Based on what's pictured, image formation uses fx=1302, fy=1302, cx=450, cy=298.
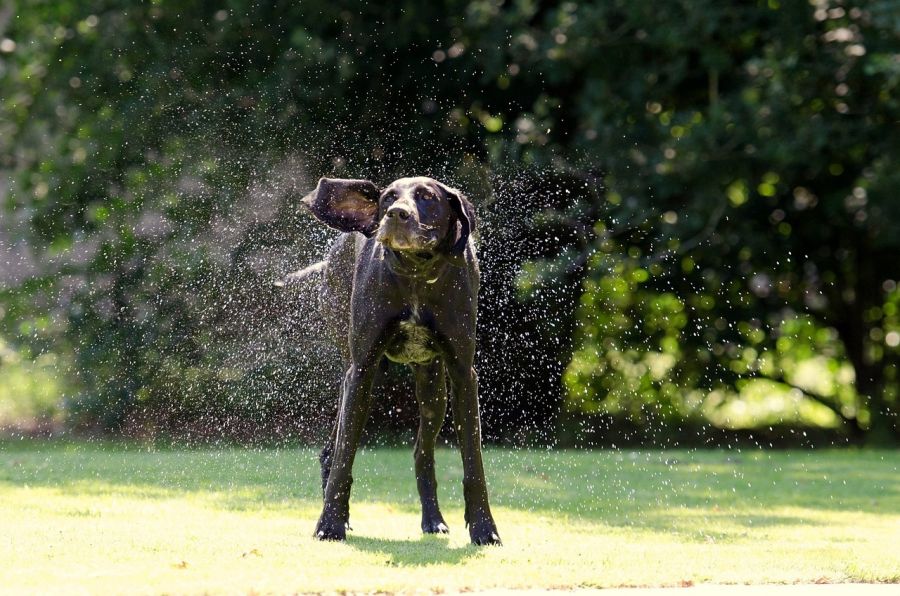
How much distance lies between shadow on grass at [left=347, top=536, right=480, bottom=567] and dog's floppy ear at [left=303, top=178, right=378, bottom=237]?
1.39 m

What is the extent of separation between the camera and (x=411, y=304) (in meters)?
5.77

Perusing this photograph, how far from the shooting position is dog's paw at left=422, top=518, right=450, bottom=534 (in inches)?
249

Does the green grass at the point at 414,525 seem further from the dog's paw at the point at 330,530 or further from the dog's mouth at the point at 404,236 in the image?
the dog's mouth at the point at 404,236

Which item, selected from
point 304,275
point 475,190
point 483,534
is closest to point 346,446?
point 483,534

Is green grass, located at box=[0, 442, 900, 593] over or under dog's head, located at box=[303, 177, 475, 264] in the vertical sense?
under

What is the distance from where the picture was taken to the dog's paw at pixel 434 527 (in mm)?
6328

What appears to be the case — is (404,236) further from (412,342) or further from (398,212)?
(412,342)

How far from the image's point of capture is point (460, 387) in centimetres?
591

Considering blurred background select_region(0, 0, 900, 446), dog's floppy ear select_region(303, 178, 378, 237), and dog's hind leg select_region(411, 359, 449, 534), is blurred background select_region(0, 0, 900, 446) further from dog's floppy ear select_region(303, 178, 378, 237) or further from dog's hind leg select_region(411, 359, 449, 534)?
dog's floppy ear select_region(303, 178, 378, 237)

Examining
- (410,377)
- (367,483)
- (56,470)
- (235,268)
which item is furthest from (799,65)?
(56,470)

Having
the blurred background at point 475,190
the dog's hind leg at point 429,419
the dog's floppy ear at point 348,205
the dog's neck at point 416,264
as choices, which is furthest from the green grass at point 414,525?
the blurred background at point 475,190

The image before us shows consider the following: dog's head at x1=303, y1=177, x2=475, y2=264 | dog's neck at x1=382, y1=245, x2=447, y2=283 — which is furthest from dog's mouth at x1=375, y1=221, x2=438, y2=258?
dog's neck at x1=382, y1=245, x2=447, y2=283

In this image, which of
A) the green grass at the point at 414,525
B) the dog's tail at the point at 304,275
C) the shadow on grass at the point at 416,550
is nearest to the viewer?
the green grass at the point at 414,525

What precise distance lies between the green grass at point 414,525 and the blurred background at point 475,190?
2641 mm
